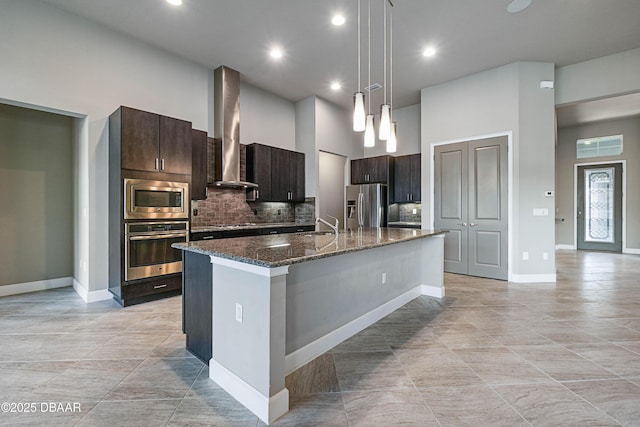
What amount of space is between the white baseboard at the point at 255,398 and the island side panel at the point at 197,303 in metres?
0.31

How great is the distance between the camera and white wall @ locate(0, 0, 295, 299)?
10.3ft

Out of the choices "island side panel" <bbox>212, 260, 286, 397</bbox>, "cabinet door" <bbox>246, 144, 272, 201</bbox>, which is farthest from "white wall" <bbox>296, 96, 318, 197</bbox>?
"island side panel" <bbox>212, 260, 286, 397</bbox>

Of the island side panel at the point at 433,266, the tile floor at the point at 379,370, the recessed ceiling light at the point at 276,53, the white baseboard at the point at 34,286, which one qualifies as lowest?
the tile floor at the point at 379,370

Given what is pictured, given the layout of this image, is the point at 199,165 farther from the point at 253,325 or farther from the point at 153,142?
the point at 253,325

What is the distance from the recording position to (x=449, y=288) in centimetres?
427

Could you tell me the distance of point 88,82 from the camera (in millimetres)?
3562

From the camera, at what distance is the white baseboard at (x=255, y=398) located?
1.60 meters

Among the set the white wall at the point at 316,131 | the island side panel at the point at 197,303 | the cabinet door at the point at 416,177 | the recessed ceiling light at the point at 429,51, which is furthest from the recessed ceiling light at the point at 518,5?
the island side panel at the point at 197,303

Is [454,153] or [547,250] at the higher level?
[454,153]

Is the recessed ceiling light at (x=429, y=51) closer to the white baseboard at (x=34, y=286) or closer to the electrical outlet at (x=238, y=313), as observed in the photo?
the electrical outlet at (x=238, y=313)

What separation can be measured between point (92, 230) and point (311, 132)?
3.96m

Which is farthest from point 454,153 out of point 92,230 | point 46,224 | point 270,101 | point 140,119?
point 46,224

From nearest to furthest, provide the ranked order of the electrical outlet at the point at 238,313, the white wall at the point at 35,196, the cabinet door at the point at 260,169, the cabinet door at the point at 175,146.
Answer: the electrical outlet at the point at 238,313
the cabinet door at the point at 175,146
the white wall at the point at 35,196
the cabinet door at the point at 260,169

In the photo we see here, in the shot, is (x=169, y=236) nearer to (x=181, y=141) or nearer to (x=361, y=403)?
A: (x=181, y=141)
